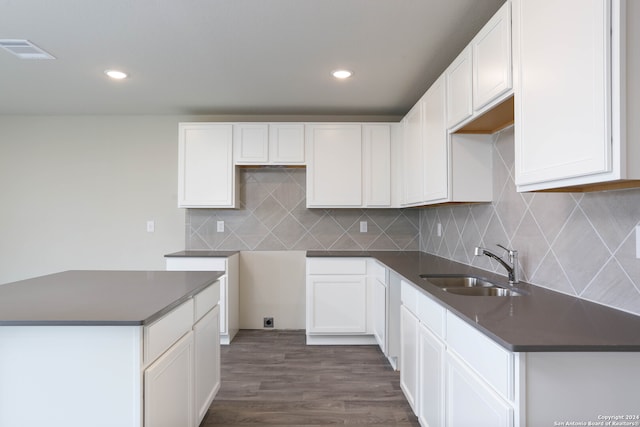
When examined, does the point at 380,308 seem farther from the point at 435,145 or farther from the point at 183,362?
the point at 183,362

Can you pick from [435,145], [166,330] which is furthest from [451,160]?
[166,330]

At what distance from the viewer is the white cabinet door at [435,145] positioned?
7.83 ft

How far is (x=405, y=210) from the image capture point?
409 centimetres

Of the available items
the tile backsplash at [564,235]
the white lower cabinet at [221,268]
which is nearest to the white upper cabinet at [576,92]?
the tile backsplash at [564,235]

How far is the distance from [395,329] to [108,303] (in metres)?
2.08

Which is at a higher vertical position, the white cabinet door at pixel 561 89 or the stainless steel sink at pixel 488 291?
the white cabinet door at pixel 561 89

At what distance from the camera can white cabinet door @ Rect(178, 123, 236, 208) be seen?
3740 mm

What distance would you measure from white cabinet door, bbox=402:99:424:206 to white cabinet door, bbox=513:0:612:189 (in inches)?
55.3

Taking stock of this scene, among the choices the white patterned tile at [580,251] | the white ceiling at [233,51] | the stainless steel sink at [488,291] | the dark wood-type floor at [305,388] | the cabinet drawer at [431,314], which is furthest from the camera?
the dark wood-type floor at [305,388]

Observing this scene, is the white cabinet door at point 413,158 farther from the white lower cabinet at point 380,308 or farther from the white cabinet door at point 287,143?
the white cabinet door at point 287,143

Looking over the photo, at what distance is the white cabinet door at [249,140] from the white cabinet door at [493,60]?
90.3 inches

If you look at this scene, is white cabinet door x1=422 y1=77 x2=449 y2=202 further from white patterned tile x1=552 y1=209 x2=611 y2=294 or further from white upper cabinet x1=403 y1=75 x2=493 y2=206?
white patterned tile x1=552 y1=209 x2=611 y2=294

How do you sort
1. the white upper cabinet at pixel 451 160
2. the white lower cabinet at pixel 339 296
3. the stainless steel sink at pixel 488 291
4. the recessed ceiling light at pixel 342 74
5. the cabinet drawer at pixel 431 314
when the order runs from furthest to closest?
1. the white lower cabinet at pixel 339 296
2. the recessed ceiling light at pixel 342 74
3. the white upper cabinet at pixel 451 160
4. the stainless steel sink at pixel 488 291
5. the cabinet drawer at pixel 431 314

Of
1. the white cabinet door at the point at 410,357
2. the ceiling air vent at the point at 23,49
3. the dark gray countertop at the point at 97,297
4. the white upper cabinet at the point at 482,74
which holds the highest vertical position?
the ceiling air vent at the point at 23,49
